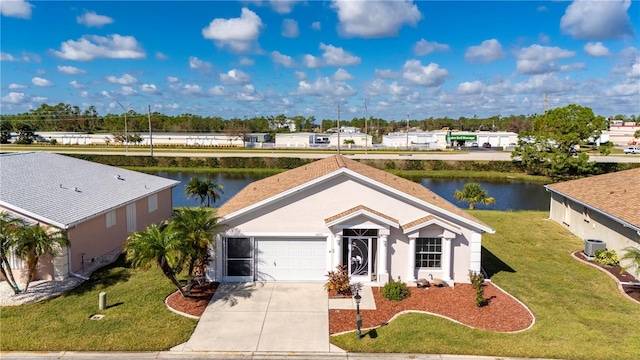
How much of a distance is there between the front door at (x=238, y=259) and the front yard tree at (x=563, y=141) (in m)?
45.3

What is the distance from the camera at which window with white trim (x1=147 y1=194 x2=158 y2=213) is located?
24777 millimetres

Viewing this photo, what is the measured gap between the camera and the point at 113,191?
2233 cm

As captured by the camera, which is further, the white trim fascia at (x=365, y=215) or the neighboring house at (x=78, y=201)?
the neighboring house at (x=78, y=201)

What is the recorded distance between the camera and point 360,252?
53.7ft

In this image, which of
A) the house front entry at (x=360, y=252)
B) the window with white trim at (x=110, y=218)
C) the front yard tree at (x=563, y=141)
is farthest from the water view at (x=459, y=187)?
the house front entry at (x=360, y=252)

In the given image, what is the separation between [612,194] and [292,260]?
Answer: 57.3ft

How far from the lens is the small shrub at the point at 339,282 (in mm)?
15469

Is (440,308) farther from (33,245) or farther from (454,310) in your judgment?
(33,245)

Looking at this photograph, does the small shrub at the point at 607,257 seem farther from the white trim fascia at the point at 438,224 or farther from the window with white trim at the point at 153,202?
the window with white trim at the point at 153,202

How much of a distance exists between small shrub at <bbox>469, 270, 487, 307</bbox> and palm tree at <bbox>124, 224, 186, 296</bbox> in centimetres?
996

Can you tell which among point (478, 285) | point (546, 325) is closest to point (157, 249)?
point (478, 285)

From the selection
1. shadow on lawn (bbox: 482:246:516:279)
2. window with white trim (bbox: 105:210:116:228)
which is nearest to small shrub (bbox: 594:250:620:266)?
shadow on lawn (bbox: 482:246:516:279)

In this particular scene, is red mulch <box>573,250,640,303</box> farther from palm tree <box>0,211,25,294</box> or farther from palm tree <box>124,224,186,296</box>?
palm tree <box>0,211,25,294</box>

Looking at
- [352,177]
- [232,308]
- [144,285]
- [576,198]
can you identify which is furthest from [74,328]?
[576,198]
